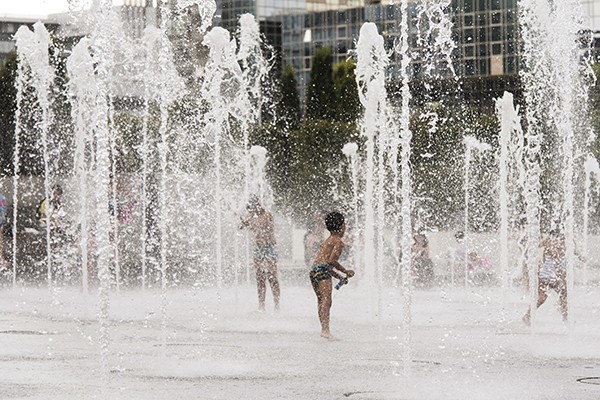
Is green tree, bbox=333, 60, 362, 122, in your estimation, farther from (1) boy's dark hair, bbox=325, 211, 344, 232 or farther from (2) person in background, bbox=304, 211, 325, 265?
(1) boy's dark hair, bbox=325, 211, 344, 232

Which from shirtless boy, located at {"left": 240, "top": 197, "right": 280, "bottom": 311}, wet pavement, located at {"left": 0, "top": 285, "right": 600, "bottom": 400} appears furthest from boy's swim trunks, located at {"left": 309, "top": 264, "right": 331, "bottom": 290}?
shirtless boy, located at {"left": 240, "top": 197, "right": 280, "bottom": 311}

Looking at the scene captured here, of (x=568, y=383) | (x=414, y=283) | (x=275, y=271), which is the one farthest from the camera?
(x=414, y=283)

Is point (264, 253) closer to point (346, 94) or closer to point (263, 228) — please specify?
point (263, 228)

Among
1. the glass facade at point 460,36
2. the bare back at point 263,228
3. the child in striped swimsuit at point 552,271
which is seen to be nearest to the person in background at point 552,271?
the child in striped swimsuit at point 552,271

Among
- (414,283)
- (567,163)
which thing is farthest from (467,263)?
(567,163)

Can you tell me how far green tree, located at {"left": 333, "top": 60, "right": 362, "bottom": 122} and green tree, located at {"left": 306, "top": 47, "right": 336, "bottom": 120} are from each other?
272 millimetres

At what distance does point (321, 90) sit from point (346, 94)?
1764 mm

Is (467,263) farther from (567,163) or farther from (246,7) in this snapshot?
(246,7)

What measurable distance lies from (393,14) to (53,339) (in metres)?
57.8

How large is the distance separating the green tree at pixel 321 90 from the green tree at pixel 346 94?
272 millimetres

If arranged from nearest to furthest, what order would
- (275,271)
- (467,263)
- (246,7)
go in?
(275,271), (467,263), (246,7)

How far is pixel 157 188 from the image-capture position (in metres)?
27.5

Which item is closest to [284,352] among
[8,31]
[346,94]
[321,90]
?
[346,94]

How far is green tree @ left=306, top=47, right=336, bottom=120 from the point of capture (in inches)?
1727
